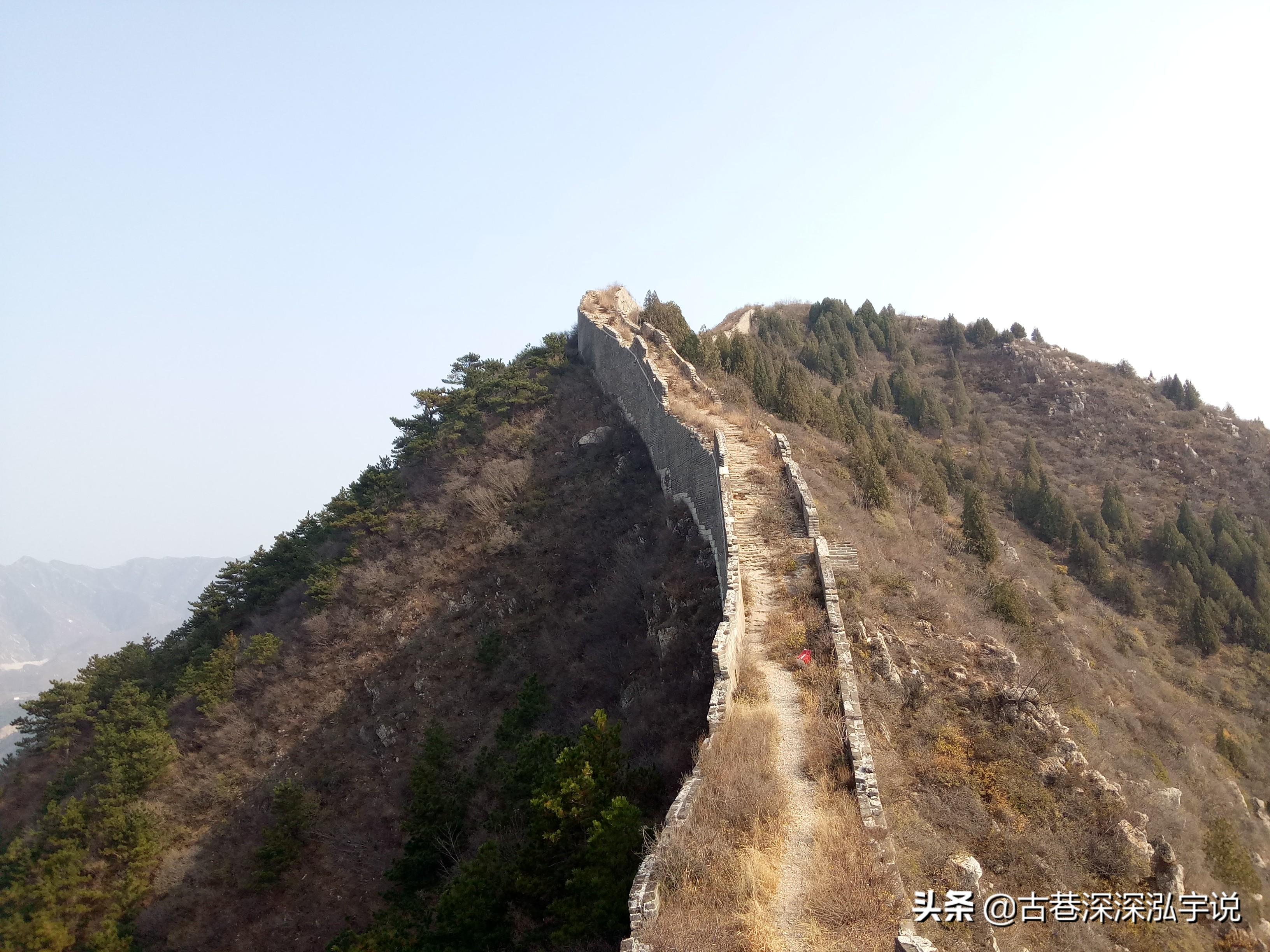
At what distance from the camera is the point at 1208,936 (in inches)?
473

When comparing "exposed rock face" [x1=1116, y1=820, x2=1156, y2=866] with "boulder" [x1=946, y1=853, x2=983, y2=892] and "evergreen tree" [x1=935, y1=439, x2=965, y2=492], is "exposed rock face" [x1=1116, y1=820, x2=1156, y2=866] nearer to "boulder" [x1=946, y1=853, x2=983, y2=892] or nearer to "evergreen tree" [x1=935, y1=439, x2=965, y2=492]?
"boulder" [x1=946, y1=853, x2=983, y2=892]

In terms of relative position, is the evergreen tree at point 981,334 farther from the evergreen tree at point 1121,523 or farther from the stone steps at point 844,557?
the stone steps at point 844,557

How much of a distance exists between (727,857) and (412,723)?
19613 mm

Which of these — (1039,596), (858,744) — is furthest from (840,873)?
(1039,596)

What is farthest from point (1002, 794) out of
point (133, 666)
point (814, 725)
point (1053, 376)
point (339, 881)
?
point (1053, 376)

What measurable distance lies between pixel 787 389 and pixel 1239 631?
2505 centimetres

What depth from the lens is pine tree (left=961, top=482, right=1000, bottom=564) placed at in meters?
28.6

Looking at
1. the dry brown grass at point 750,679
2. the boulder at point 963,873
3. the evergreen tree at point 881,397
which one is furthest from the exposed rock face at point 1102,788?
the evergreen tree at point 881,397

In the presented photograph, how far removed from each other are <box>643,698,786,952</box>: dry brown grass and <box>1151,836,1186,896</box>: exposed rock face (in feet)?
23.9

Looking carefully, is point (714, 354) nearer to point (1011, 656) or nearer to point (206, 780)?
point (1011, 656)

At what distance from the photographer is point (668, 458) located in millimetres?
23250

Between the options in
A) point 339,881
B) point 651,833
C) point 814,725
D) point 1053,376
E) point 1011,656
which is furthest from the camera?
point 1053,376

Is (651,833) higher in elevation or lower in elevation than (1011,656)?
lower

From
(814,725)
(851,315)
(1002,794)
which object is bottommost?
(1002,794)
